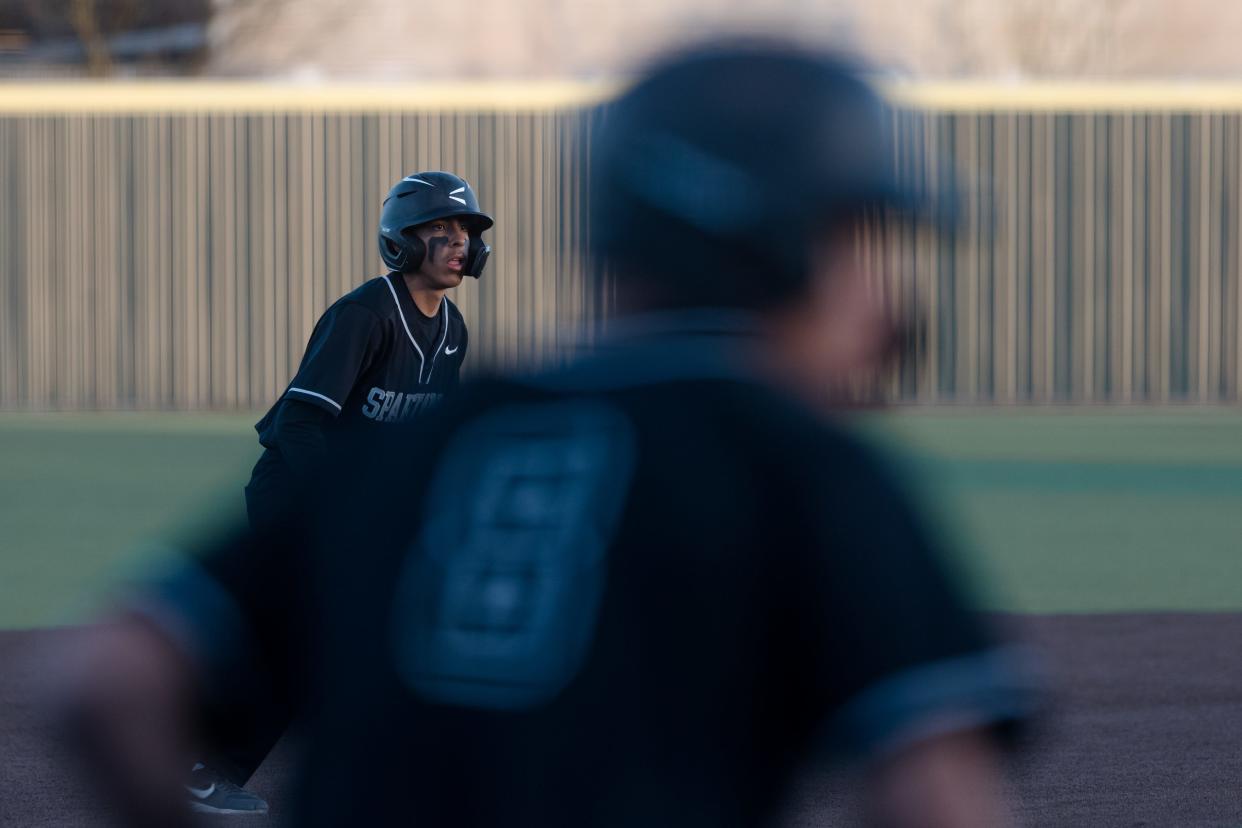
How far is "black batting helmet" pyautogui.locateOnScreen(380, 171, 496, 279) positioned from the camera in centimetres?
643

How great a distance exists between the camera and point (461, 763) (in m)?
1.76

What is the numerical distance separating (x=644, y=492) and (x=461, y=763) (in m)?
0.29

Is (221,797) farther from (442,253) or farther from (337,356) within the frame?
(442,253)

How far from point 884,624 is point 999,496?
13.8 metres

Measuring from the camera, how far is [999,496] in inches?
600

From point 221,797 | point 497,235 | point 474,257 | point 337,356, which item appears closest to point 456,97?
point 497,235

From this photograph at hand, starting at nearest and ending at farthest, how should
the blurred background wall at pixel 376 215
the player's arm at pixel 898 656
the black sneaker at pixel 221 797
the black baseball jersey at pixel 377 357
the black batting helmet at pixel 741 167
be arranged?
the player's arm at pixel 898 656, the black batting helmet at pixel 741 167, the black sneaker at pixel 221 797, the black baseball jersey at pixel 377 357, the blurred background wall at pixel 376 215

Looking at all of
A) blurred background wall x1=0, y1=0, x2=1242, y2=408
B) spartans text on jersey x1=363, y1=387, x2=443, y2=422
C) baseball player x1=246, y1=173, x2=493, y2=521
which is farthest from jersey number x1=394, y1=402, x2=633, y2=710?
blurred background wall x1=0, y1=0, x2=1242, y2=408

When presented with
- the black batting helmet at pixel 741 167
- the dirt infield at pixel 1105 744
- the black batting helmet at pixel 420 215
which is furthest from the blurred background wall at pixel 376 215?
the black batting helmet at pixel 741 167

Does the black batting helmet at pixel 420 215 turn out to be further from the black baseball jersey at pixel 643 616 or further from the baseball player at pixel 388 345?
the black baseball jersey at pixel 643 616

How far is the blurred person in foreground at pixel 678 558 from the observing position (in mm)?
1675

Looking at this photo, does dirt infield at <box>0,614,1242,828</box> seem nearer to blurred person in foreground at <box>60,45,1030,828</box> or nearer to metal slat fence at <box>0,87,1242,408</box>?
blurred person in foreground at <box>60,45,1030,828</box>

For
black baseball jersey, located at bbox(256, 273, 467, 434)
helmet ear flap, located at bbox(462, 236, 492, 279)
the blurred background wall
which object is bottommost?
black baseball jersey, located at bbox(256, 273, 467, 434)

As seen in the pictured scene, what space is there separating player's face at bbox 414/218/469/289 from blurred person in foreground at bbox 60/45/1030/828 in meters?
4.52
